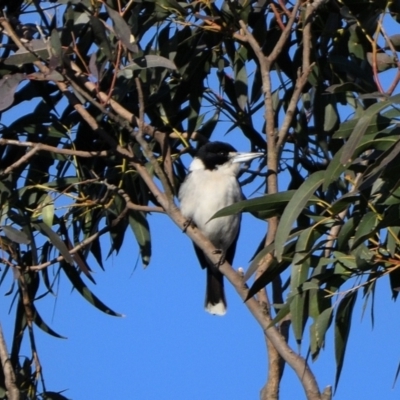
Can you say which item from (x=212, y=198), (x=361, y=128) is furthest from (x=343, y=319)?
(x=212, y=198)

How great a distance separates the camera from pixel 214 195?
4254 mm

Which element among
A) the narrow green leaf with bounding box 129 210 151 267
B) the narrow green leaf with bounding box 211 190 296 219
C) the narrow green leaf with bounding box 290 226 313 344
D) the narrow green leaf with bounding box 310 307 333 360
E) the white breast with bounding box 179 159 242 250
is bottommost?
the narrow green leaf with bounding box 310 307 333 360

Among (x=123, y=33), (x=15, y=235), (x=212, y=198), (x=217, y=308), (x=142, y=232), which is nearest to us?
(x=123, y=33)

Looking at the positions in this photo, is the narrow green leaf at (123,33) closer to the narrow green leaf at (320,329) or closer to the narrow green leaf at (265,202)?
the narrow green leaf at (265,202)

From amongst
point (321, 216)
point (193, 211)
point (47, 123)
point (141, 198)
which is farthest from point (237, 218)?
point (321, 216)

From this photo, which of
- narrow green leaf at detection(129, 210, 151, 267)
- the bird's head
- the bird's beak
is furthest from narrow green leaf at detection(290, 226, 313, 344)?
the bird's head

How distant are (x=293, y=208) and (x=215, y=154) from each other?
219 cm

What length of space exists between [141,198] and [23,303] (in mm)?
521

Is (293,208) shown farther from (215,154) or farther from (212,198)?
(215,154)

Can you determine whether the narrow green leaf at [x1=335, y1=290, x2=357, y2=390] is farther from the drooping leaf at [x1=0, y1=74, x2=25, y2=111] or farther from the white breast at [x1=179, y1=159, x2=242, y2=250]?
the white breast at [x1=179, y1=159, x2=242, y2=250]

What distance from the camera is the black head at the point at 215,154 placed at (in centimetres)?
441

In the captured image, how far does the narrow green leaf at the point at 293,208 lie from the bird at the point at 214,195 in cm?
186

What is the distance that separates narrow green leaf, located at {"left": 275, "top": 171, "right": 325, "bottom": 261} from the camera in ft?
7.32

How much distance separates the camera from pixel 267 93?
106 inches
